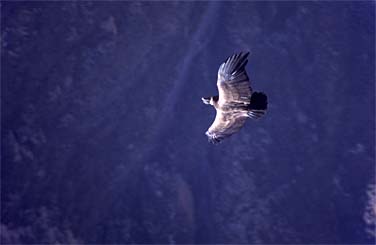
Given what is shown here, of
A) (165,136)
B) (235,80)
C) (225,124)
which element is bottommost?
(225,124)

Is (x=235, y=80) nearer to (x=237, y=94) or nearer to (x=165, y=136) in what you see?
(x=237, y=94)

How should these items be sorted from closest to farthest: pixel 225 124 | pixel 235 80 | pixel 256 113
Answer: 1. pixel 235 80
2. pixel 256 113
3. pixel 225 124

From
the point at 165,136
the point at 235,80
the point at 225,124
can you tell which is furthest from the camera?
the point at 165,136

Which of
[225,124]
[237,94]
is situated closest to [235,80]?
[237,94]

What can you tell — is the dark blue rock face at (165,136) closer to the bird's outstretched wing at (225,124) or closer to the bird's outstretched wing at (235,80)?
the bird's outstretched wing at (225,124)

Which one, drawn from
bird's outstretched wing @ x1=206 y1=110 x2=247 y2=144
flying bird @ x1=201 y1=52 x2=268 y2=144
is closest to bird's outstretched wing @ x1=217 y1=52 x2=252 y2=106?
flying bird @ x1=201 y1=52 x2=268 y2=144

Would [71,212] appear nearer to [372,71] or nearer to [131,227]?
[131,227]
